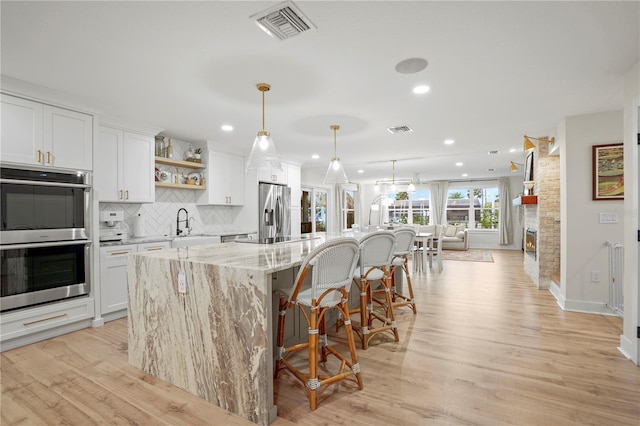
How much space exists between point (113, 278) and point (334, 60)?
10.8 ft

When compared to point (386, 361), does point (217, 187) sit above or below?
above

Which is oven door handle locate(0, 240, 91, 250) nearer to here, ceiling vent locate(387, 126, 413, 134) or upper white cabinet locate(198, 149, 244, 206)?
upper white cabinet locate(198, 149, 244, 206)

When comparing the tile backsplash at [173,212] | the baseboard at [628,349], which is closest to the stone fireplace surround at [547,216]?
the baseboard at [628,349]

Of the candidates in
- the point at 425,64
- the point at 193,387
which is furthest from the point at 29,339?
the point at 425,64

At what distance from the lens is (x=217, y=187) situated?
16.9 feet

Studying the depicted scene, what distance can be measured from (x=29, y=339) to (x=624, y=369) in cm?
501

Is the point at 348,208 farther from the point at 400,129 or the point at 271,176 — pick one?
the point at 400,129

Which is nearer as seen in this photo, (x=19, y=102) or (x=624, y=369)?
(x=624, y=369)

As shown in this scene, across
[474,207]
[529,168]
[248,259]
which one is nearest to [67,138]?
[248,259]

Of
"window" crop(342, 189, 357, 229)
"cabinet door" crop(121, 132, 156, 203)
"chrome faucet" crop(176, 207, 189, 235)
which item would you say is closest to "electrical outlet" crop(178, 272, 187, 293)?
"cabinet door" crop(121, 132, 156, 203)

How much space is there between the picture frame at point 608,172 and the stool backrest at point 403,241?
86.0 inches

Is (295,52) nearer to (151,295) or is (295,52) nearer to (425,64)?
(425,64)

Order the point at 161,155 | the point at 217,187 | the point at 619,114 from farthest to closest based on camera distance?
the point at 217,187
the point at 161,155
the point at 619,114

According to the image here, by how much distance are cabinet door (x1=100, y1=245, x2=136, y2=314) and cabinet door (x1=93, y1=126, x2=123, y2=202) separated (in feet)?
2.04
